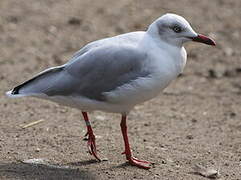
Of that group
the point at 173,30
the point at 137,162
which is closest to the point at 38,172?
the point at 137,162

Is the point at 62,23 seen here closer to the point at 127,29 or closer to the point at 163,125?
the point at 127,29

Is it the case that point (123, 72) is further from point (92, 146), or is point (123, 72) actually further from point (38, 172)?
point (38, 172)

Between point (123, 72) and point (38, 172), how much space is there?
1.28m

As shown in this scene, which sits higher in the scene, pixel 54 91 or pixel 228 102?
pixel 54 91

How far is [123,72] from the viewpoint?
6207 mm

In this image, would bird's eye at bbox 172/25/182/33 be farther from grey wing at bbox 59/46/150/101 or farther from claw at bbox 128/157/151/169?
claw at bbox 128/157/151/169

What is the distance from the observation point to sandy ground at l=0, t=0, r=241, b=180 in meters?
6.49

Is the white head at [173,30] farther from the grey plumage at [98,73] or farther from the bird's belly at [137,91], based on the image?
the bird's belly at [137,91]

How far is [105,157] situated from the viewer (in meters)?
6.65

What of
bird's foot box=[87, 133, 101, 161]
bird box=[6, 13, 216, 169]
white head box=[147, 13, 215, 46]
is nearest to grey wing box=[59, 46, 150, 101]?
bird box=[6, 13, 216, 169]

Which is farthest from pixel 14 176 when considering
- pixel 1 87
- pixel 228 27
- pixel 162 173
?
pixel 228 27

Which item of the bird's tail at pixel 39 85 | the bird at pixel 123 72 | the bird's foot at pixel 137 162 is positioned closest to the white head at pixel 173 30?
the bird at pixel 123 72

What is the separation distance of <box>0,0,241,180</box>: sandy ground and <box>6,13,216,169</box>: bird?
1.86ft

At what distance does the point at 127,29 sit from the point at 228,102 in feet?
9.60
